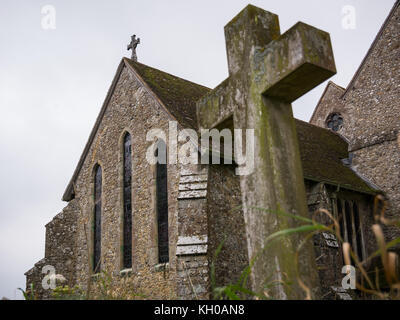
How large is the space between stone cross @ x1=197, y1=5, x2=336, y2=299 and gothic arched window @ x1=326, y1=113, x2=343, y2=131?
17.0 m

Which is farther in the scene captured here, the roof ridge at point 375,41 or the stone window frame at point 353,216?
the roof ridge at point 375,41

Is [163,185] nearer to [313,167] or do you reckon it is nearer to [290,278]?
[313,167]

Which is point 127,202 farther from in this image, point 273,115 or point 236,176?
point 273,115

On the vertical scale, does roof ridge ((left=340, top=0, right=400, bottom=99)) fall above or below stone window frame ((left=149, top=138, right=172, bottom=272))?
above

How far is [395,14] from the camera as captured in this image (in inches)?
634

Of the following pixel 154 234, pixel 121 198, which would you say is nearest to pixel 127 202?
pixel 121 198

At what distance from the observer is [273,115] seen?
3.45 metres

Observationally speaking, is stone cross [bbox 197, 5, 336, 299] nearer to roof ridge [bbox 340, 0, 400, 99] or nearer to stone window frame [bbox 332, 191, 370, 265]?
stone window frame [bbox 332, 191, 370, 265]

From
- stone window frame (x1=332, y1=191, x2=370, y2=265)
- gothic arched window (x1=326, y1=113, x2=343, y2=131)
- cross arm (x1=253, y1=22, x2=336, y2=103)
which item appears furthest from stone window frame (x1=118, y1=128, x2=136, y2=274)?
gothic arched window (x1=326, y1=113, x2=343, y2=131)

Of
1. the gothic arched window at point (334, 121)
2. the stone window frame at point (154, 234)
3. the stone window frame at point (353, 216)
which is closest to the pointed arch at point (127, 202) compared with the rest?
the stone window frame at point (154, 234)

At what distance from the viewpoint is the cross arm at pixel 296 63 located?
325 centimetres

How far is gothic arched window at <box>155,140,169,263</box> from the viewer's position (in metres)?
10.8

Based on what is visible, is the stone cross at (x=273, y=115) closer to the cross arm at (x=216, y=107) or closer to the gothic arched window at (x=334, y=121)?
the cross arm at (x=216, y=107)
